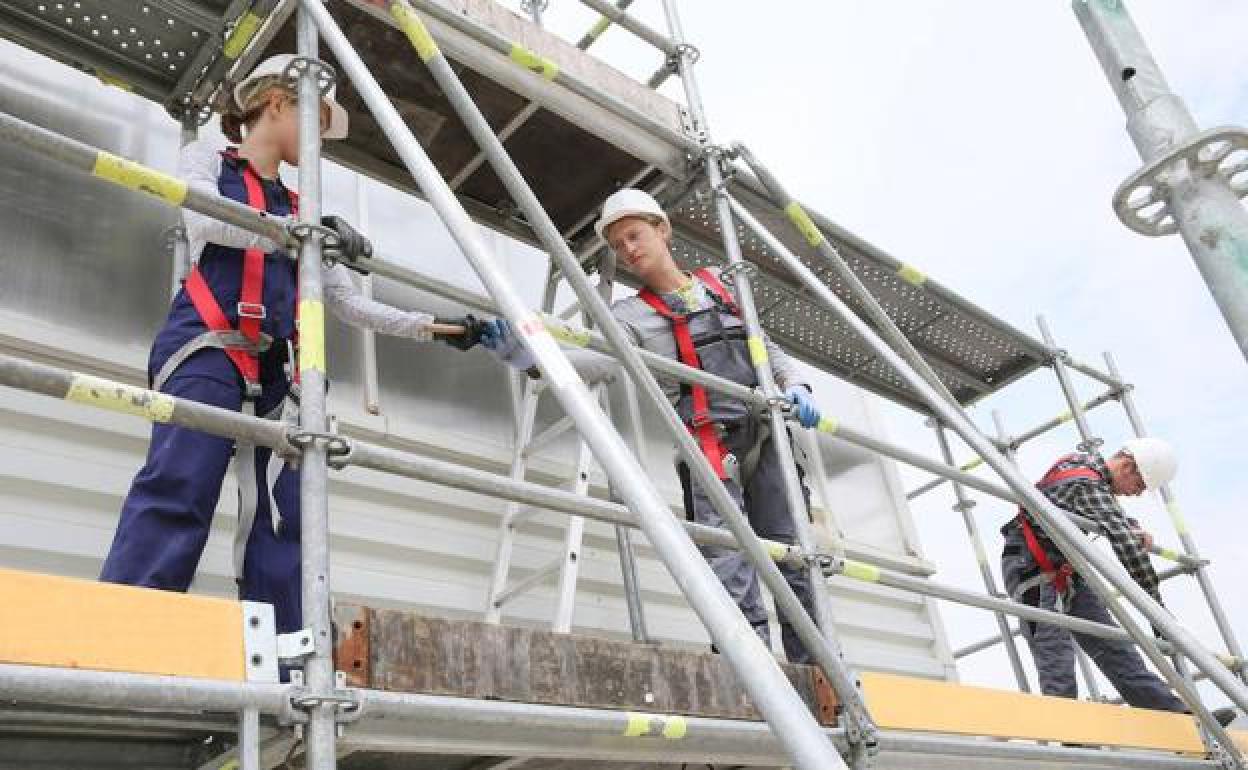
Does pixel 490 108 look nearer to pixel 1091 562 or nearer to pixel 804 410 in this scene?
pixel 804 410

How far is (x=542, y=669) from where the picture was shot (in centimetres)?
229

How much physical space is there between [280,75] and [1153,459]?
5360mm

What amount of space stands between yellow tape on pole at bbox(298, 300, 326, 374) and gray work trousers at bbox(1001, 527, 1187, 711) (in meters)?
3.96

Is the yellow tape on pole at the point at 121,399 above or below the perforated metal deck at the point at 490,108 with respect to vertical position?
below

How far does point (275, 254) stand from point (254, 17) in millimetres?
1217

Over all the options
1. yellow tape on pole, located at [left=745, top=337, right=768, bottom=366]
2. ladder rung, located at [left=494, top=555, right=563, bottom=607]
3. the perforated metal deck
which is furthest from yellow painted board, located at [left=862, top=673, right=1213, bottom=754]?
the perforated metal deck

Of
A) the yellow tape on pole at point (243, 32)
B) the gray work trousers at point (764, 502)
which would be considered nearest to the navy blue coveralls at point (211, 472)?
the yellow tape on pole at point (243, 32)

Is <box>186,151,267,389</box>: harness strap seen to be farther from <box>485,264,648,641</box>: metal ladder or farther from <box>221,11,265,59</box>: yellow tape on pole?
<box>485,264,648,641</box>: metal ladder

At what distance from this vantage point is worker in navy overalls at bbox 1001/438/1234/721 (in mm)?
5160

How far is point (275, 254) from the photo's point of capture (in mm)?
2852

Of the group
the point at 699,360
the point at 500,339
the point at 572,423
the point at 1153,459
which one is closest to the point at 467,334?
the point at 500,339

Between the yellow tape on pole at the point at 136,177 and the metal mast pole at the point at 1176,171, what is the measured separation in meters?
2.21

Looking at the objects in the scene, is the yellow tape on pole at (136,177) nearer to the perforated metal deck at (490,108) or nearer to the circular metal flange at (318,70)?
the circular metal flange at (318,70)

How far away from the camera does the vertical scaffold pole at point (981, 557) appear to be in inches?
249
